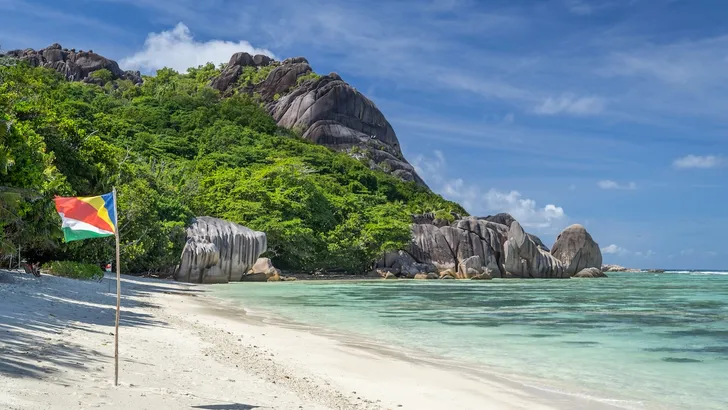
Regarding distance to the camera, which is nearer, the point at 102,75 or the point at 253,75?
the point at 102,75

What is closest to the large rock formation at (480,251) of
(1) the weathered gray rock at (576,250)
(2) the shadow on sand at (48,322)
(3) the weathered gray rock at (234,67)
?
(1) the weathered gray rock at (576,250)

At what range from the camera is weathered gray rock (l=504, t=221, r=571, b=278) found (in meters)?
60.3

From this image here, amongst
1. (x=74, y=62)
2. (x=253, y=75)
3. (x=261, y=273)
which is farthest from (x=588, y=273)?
(x=74, y=62)

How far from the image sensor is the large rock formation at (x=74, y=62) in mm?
114688

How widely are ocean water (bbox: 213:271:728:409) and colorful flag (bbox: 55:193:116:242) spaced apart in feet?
20.9

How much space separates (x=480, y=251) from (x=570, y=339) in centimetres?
4552

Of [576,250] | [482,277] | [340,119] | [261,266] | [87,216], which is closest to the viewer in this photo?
[87,216]

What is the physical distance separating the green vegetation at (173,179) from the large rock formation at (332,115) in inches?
255

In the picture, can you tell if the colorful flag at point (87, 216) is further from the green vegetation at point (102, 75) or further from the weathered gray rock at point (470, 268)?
the green vegetation at point (102, 75)

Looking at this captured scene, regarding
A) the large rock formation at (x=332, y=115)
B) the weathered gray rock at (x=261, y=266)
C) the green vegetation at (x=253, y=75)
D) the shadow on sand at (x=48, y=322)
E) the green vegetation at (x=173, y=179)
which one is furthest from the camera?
the green vegetation at (x=253, y=75)

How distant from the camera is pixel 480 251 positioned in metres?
59.2

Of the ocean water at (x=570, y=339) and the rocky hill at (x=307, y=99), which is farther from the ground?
the rocky hill at (x=307, y=99)

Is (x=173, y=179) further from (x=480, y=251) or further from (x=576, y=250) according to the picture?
(x=576, y=250)

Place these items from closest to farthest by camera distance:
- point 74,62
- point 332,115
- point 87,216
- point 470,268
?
point 87,216 → point 470,268 → point 332,115 → point 74,62
